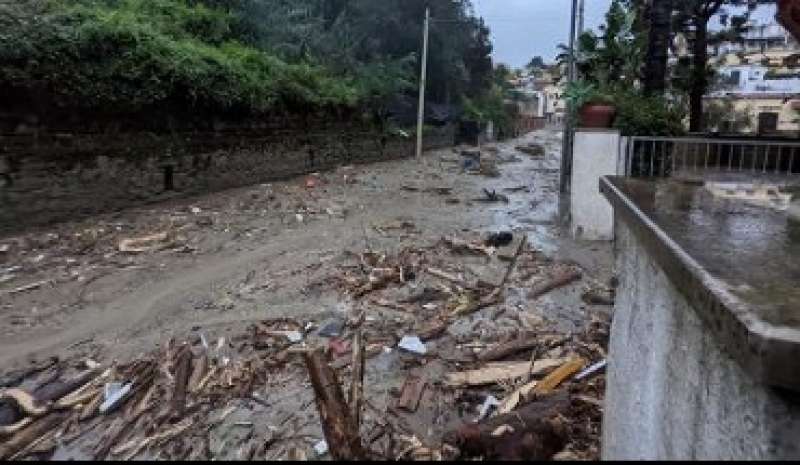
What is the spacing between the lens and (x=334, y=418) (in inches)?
161

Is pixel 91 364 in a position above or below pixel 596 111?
below

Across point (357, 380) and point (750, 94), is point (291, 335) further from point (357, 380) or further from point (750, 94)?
point (750, 94)

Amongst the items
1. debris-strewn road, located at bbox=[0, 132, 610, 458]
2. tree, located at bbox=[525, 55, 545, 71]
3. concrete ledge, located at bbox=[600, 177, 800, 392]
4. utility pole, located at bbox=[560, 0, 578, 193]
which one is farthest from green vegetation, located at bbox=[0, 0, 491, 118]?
tree, located at bbox=[525, 55, 545, 71]

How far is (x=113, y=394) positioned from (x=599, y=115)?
799 cm

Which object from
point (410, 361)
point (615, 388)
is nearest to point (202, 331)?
point (410, 361)

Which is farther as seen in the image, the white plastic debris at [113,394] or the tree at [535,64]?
the tree at [535,64]

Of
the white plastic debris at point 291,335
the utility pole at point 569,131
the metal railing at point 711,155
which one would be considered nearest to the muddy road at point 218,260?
the white plastic debris at point 291,335

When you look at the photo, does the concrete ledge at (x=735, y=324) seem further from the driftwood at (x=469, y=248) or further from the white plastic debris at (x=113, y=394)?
the driftwood at (x=469, y=248)

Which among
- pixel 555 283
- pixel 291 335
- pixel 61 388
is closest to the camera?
pixel 61 388

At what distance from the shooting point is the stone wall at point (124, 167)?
10.2 meters

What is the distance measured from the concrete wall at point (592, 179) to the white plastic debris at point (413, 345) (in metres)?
4.69

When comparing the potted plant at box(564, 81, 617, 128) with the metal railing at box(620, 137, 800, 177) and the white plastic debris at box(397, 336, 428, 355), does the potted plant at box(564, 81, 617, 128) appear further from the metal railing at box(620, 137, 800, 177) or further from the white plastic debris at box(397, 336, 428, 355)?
the white plastic debris at box(397, 336, 428, 355)

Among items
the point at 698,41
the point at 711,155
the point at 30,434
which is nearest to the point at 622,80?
the point at 698,41

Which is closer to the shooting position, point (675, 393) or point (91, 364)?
point (675, 393)
